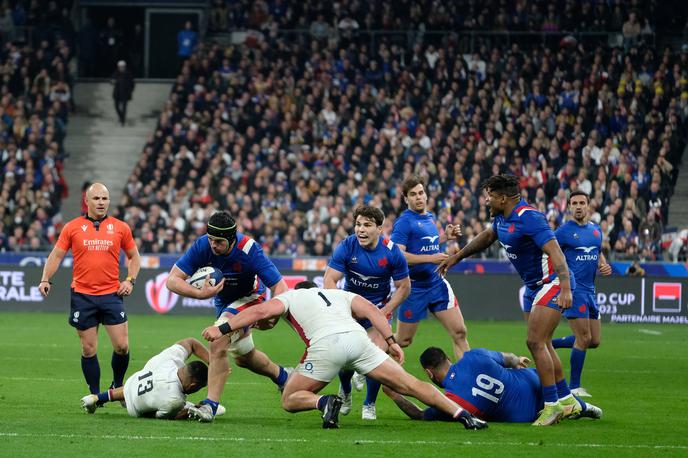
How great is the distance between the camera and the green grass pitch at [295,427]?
934 cm

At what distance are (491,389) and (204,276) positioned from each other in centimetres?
286

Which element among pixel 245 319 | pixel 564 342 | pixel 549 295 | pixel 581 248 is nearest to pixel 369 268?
pixel 549 295

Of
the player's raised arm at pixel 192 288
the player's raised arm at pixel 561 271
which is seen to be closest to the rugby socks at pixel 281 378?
the player's raised arm at pixel 192 288

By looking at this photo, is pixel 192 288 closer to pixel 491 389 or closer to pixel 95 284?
pixel 95 284

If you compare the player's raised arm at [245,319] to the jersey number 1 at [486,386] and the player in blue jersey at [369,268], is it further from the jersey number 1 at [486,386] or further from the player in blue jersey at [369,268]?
the jersey number 1 at [486,386]

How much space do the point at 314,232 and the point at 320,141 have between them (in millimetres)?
4827

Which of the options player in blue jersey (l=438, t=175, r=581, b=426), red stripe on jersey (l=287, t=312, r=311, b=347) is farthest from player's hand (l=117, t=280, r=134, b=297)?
player in blue jersey (l=438, t=175, r=581, b=426)

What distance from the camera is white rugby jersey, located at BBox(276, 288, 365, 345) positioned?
10.5m

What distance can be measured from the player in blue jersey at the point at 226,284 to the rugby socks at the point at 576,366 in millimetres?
3575

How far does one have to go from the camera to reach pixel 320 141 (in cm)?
3391

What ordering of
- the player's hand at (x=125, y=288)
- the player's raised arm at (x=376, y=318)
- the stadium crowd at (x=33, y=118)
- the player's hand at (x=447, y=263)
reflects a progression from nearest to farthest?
the player's raised arm at (x=376, y=318) → the player's hand at (x=447, y=263) → the player's hand at (x=125, y=288) → the stadium crowd at (x=33, y=118)

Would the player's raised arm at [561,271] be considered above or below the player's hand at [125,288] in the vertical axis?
above

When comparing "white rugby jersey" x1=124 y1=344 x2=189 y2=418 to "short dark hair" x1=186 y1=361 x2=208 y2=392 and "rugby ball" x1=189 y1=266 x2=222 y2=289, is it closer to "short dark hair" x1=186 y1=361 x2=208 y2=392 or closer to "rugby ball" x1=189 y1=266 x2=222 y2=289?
"short dark hair" x1=186 y1=361 x2=208 y2=392

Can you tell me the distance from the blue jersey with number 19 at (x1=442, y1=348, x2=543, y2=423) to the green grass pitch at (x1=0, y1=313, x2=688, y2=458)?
22 cm
